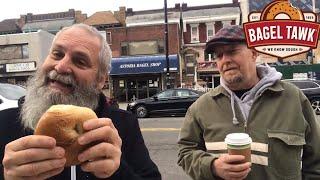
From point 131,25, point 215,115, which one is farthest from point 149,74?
point 215,115

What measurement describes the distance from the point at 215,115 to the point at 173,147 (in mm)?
7926

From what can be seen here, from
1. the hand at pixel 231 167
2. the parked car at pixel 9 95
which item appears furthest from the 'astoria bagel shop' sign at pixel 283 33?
the parked car at pixel 9 95

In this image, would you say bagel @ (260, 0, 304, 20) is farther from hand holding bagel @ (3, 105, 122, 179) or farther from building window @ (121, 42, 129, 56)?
building window @ (121, 42, 129, 56)

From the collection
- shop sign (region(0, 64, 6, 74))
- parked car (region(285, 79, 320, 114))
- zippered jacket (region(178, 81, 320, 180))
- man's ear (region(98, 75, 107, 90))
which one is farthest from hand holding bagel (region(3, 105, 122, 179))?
shop sign (region(0, 64, 6, 74))

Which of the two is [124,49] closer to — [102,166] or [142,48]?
[142,48]

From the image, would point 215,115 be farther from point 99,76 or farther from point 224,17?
point 224,17

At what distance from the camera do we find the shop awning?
38031 millimetres

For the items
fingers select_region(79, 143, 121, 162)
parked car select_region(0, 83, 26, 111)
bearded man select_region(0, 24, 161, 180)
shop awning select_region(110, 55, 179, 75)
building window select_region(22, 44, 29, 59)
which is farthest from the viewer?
building window select_region(22, 44, 29, 59)

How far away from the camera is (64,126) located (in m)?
1.62

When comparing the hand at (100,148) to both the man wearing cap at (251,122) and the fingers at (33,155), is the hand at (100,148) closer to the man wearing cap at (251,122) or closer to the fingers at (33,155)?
the fingers at (33,155)

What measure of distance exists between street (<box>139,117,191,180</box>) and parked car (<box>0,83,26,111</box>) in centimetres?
309

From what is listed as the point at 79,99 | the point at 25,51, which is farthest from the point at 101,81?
the point at 25,51

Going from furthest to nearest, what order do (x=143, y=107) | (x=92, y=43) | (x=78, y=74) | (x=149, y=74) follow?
(x=149, y=74), (x=143, y=107), (x=92, y=43), (x=78, y=74)

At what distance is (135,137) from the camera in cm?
256
